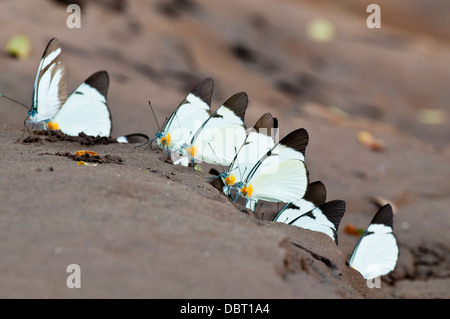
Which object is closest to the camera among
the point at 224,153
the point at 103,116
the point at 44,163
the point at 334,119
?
the point at 44,163

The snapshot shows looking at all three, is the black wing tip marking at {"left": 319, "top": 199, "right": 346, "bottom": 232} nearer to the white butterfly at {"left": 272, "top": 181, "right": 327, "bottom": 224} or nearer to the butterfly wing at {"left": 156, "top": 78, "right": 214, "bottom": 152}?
the white butterfly at {"left": 272, "top": 181, "right": 327, "bottom": 224}

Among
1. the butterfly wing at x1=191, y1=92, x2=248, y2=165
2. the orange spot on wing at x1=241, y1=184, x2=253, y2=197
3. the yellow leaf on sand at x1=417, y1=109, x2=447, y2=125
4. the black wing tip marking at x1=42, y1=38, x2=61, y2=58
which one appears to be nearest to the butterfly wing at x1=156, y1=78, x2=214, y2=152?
the butterfly wing at x1=191, y1=92, x2=248, y2=165

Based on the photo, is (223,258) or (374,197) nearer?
(223,258)

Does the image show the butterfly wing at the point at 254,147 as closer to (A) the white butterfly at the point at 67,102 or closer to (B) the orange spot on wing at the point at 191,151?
(B) the orange spot on wing at the point at 191,151

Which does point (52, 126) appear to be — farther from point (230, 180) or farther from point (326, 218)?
point (326, 218)

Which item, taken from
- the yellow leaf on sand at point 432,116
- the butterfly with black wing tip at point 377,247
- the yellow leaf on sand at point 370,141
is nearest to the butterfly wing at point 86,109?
the butterfly with black wing tip at point 377,247

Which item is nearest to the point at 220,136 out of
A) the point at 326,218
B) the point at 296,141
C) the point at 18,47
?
the point at 296,141

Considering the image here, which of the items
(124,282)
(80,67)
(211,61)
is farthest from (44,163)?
(211,61)

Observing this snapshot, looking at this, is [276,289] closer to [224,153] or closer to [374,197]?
[224,153]
